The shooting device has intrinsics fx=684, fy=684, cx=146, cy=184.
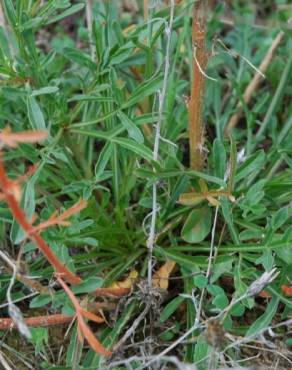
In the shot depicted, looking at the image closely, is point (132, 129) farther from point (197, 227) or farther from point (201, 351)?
point (201, 351)

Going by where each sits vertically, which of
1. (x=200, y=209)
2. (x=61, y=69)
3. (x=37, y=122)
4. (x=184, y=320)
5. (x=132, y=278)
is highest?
(x=37, y=122)

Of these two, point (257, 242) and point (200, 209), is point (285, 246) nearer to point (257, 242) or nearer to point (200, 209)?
point (257, 242)

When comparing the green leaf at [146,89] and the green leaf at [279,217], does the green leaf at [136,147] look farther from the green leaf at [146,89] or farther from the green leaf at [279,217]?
the green leaf at [279,217]

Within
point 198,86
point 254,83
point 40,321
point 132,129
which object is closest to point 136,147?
point 132,129

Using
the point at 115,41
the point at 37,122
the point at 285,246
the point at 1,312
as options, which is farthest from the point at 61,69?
the point at 285,246

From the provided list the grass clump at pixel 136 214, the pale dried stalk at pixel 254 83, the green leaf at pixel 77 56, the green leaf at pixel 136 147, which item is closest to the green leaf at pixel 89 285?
the grass clump at pixel 136 214
